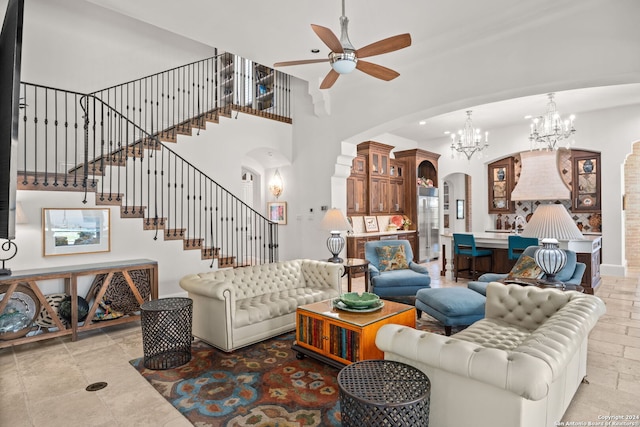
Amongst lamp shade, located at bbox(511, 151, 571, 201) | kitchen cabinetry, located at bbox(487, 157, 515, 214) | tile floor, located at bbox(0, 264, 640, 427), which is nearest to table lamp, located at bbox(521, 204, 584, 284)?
tile floor, located at bbox(0, 264, 640, 427)

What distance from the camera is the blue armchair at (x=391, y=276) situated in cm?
513

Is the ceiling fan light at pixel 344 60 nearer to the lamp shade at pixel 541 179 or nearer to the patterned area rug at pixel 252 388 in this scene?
the patterned area rug at pixel 252 388

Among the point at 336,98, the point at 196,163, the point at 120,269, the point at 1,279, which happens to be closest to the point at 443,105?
the point at 336,98

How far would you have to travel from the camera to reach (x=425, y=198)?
9.97 metres

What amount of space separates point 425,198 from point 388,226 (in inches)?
59.3

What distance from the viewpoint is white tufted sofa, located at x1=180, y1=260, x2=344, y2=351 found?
3.58 meters

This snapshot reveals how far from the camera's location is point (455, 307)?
12.5 ft

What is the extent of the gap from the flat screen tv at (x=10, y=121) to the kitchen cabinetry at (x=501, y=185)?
33.2ft

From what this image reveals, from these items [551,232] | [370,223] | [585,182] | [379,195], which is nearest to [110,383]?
[551,232]

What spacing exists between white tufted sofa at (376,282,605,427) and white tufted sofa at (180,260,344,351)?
1811 mm

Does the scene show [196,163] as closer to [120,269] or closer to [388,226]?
[120,269]

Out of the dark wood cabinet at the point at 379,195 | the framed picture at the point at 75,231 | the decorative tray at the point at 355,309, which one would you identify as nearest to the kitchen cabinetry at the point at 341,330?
the decorative tray at the point at 355,309

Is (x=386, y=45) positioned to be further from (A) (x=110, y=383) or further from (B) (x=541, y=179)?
(B) (x=541, y=179)

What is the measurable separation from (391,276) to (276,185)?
4.07m
